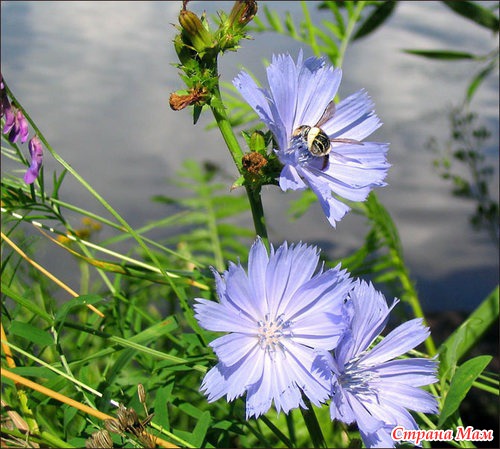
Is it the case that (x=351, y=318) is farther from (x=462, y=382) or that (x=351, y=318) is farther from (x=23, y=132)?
(x=23, y=132)

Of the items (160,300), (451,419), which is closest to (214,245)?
(160,300)

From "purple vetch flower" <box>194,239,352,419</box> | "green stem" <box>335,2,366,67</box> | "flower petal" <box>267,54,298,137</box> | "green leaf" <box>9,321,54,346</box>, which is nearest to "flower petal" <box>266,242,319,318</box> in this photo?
"purple vetch flower" <box>194,239,352,419</box>

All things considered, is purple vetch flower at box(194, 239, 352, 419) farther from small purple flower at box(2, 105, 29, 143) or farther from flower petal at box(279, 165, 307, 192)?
small purple flower at box(2, 105, 29, 143)

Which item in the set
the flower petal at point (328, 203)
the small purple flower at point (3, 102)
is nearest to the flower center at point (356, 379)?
the flower petal at point (328, 203)

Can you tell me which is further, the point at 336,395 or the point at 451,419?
the point at 451,419

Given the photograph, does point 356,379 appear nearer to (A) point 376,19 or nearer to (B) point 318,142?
(B) point 318,142

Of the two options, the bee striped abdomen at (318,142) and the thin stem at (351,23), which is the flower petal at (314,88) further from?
the thin stem at (351,23)
